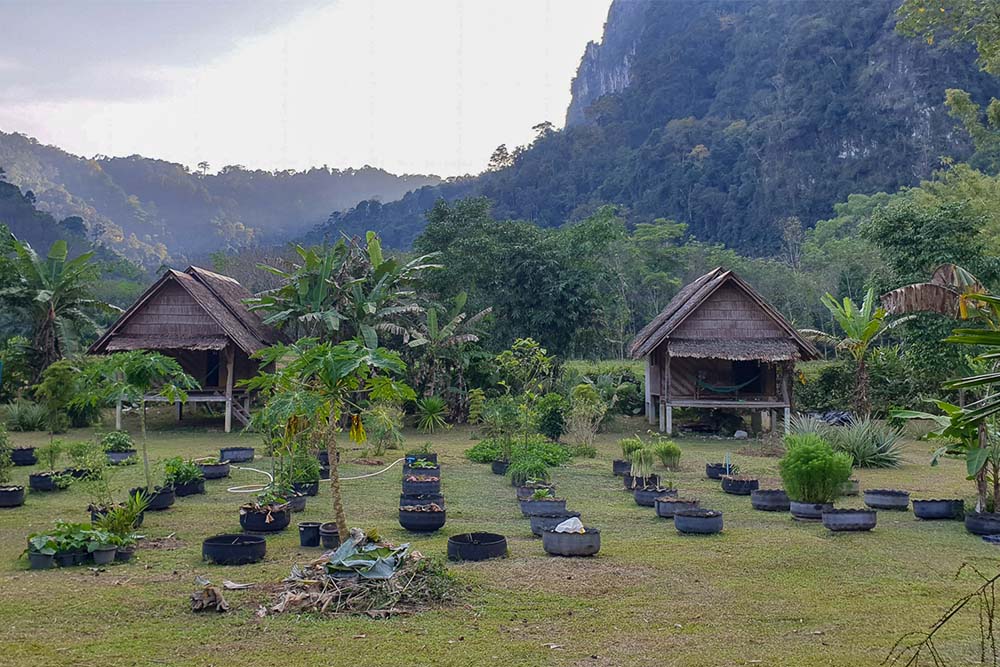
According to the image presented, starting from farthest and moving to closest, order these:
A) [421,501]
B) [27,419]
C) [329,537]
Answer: [27,419]
[421,501]
[329,537]

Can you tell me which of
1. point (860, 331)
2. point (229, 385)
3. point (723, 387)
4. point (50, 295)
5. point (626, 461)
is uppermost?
point (50, 295)

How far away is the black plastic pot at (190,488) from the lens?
11633 millimetres

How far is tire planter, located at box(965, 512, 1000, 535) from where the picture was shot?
29.8ft

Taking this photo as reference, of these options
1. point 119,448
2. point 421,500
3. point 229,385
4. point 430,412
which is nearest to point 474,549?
point 421,500

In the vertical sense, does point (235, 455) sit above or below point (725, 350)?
below

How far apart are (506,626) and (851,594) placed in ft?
9.65

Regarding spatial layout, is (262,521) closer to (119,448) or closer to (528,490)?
(528,490)

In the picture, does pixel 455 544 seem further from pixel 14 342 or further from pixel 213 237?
pixel 213 237

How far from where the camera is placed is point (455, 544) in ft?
25.4

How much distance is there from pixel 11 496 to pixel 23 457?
16.1 ft

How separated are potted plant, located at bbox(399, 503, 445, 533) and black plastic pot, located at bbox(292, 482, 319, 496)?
8.43 feet

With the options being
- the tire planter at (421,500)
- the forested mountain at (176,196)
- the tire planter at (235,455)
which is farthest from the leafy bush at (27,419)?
the forested mountain at (176,196)

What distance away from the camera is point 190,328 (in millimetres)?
21688

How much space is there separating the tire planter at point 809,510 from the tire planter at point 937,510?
1.12m
